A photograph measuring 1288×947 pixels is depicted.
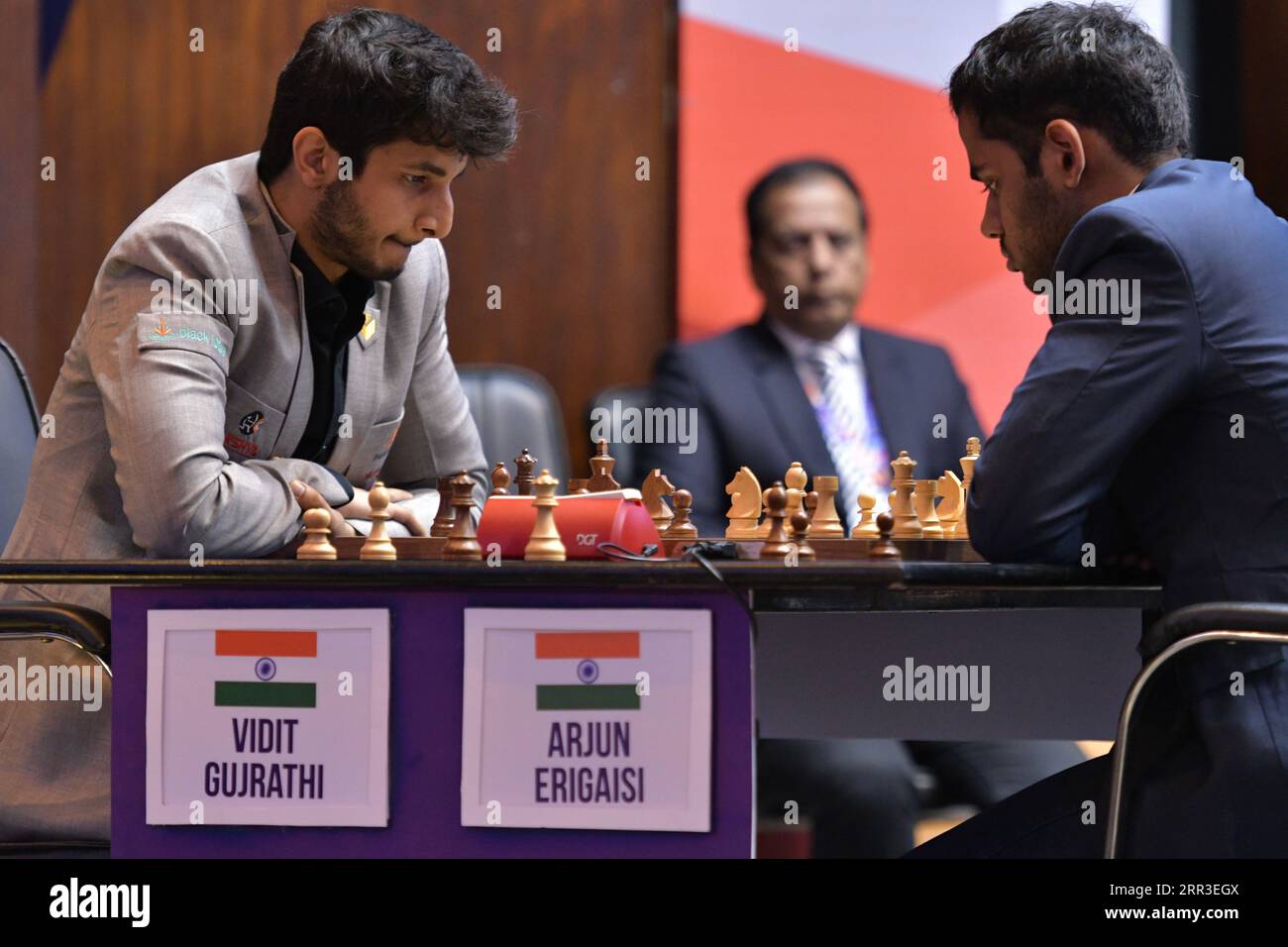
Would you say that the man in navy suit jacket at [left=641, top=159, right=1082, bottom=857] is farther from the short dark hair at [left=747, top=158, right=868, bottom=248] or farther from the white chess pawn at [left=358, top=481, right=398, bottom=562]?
the white chess pawn at [left=358, top=481, right=398, bottom=562]

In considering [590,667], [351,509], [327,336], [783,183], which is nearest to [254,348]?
[327,336]

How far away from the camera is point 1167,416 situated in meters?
1.78

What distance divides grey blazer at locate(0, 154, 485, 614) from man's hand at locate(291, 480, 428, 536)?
2cm

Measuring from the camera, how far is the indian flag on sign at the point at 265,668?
160cm

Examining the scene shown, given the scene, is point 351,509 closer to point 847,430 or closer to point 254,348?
point 254,348

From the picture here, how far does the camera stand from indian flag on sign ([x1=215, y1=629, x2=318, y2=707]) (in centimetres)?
160

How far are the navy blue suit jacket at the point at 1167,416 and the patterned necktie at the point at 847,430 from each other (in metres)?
1.45

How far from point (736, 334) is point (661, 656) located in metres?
1.97

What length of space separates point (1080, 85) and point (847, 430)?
155 cm

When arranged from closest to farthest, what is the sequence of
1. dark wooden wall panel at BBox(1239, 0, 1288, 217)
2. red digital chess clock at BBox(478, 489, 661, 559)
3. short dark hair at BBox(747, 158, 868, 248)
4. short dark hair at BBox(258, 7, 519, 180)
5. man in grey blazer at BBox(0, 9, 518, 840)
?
red digital chess clock at BBox(478, 489, 661, 559)
man in grey blazer at BBox(0, 9, 518, 840)
short dark hair at BBox(258, 7, 519, 180)
short dark hair at BBox(747, 158, 868, 248)
dark wooden wall panel at BBox(1239, 0, 1288, 217)

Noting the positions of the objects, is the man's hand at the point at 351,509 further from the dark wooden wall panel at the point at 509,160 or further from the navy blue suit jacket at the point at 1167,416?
the dark wooden wall panel at the point at 509,160

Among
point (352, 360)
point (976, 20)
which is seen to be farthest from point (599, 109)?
point (352, 360)

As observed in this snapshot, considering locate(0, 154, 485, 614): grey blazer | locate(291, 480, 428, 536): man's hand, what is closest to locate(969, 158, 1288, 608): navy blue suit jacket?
locate(291, 480, 428, 536): man's hand
